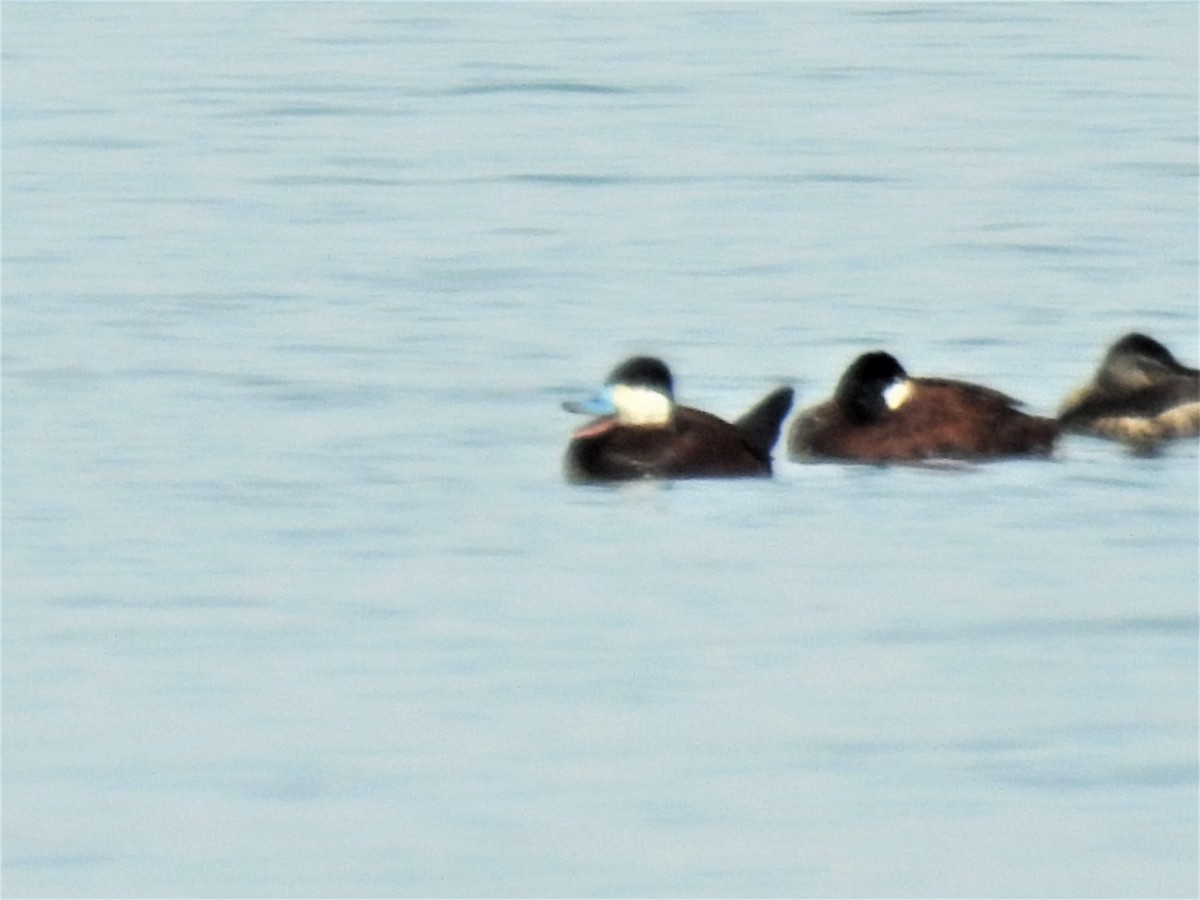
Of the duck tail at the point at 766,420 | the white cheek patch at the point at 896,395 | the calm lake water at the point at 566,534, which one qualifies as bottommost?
the calm lake water at the point at 566,534

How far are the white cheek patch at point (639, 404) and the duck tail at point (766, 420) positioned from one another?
1.00ft

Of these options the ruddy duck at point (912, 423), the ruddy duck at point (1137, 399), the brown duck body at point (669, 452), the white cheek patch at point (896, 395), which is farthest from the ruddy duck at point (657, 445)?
the ruddy duck at point (1137, 399)

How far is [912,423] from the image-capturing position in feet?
41.5

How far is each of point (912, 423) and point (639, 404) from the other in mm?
1123

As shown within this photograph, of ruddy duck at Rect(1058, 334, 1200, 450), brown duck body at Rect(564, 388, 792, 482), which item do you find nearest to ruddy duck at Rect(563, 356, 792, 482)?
brown duck body at Rect(564, 388, 792, 482)

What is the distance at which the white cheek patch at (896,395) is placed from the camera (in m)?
12.7

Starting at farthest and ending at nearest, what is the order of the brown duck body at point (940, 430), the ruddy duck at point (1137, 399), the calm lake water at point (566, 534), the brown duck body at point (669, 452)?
→ the ruddy duck at point (1137, 399) → the brown duck body at point (940, 430) → the brown duck body at point (669, 452) → the calm lake water at point (566, 534)

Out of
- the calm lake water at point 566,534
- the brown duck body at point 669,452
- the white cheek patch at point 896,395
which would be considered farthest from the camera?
the white cheek patch at point 896,395

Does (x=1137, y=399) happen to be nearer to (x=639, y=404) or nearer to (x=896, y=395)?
(x=896, y=395)

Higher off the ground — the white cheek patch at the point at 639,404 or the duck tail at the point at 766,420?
the white cheek patch at the point at 639,404

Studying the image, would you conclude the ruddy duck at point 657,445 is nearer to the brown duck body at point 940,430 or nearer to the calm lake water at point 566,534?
the calm lake water at point 566,534

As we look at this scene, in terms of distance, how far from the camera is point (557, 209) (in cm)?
2009

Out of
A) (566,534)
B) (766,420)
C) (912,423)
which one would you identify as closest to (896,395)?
(912,423)

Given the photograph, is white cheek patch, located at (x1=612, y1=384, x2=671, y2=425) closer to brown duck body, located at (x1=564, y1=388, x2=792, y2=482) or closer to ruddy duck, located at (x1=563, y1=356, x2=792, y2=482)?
ruddy duck, located at (x1=563, y1=356, x2=792, y2=482)
